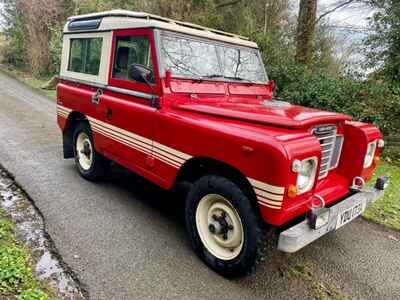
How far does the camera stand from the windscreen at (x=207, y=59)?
3.30 metres

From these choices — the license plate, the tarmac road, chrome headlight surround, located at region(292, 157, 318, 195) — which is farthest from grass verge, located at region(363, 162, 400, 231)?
chrome headlight surround, located at region(292, 157, 318, 195)

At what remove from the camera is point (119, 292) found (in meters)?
2.48

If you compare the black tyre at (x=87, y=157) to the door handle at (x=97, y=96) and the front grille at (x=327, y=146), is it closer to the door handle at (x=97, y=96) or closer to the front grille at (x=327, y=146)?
the door handle at (x=97, y=96)

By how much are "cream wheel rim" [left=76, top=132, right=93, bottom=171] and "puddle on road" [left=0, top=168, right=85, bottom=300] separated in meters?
0.92

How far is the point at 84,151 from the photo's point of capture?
185 inches

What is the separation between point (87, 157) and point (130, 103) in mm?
1652

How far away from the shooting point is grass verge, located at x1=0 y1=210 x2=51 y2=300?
2.28m

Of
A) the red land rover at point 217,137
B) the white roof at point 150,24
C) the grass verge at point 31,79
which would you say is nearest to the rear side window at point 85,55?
the red land rover at point 217,137

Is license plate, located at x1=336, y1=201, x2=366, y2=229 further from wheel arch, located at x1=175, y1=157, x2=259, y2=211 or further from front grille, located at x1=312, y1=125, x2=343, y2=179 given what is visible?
wheel arch, located at x1=175, y1=157, x2=259, y2=211

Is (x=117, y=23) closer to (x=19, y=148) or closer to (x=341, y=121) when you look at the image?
(x=341, y=121)

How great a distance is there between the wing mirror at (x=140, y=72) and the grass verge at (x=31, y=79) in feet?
32.3

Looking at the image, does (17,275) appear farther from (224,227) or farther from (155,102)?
(155,102)

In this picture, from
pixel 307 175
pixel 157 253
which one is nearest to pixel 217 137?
pixel 307 175

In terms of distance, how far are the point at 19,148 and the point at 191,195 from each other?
14.1 feet
